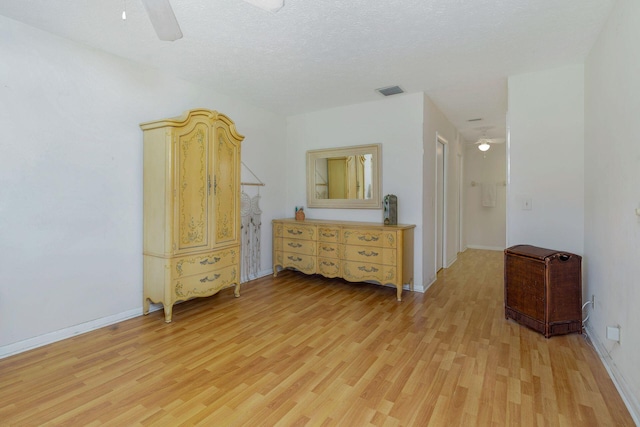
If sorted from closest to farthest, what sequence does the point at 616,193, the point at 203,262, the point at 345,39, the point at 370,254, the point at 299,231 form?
the point at 616,193
the point at 345,39
the point at 203,262
the point at 370,254
the point at 299,231

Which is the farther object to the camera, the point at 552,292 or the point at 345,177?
the point at 345,177

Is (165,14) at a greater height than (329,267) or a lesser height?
greater

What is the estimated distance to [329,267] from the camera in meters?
3.99

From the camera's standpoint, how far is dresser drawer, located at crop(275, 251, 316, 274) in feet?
13.5

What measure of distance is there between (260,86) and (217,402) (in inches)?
121

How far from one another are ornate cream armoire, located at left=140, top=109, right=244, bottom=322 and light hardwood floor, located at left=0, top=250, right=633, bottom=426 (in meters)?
0.36

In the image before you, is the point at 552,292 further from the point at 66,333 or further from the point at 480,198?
the point at 480,198

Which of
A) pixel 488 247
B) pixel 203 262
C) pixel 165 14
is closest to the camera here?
pixel 165 14

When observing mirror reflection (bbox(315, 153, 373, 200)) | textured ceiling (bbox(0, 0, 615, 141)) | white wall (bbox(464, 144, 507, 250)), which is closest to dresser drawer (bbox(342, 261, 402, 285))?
mirror reflection (bbox(315, 153, 373, 200))

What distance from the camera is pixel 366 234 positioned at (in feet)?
12.0

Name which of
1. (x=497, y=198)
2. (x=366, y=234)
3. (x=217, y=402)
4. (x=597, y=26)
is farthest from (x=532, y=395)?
(x=497, y=198)

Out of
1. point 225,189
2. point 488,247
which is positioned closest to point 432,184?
point 225,189

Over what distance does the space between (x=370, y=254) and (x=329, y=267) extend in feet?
1.97

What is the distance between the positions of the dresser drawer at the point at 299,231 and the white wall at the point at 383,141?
52 centimetres
